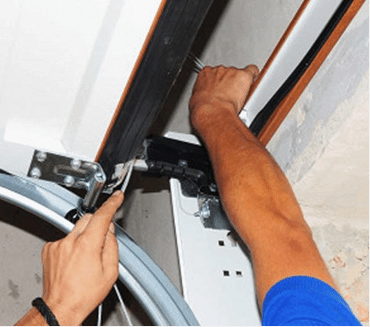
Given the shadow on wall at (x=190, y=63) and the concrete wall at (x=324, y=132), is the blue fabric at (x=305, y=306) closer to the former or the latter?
the concrete wall at (x=324, y=132)

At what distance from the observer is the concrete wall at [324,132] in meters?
1.18

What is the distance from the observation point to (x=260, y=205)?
45.0 inches

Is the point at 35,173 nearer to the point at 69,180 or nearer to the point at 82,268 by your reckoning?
the point at 69,180

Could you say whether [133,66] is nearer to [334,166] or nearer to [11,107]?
[11,107]

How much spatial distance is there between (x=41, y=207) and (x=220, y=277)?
0.33 m

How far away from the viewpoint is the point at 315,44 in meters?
1.27

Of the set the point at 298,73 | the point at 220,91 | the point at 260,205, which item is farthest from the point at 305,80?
the point at 260,205

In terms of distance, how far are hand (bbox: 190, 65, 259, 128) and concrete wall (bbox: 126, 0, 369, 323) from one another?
0.10 metres

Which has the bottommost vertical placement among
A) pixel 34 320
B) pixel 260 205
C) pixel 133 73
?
pixel 34 320

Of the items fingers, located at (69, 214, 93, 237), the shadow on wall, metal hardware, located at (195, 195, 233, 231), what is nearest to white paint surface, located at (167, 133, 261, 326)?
metal hardware, located at (195, 195, 233, 231)

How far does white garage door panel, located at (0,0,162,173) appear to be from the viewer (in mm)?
977

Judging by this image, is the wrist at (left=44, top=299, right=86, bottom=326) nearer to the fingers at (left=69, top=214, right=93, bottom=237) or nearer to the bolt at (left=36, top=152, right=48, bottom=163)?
the fingers at (left=69, top=214, right=93, bottom=237)

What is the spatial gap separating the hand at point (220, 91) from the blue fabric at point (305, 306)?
0.42m

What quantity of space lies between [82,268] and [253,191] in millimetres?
303
